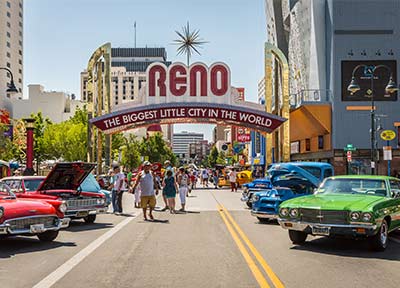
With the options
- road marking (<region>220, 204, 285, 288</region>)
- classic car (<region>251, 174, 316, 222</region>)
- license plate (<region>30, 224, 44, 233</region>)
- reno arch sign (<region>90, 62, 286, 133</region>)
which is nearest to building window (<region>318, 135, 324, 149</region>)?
reno arch sign (<region>90, 62, 286, 133</region>)

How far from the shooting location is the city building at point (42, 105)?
120m

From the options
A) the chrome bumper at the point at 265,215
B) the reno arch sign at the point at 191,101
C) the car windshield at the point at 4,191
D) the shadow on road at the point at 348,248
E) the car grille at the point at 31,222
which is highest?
the reno arch sign at the point at 191,101

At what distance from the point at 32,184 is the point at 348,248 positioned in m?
8.91

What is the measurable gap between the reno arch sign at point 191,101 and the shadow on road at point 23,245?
1828 centimetres

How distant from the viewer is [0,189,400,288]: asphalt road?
7766 mm

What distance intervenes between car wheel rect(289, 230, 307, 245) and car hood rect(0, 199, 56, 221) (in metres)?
5.14

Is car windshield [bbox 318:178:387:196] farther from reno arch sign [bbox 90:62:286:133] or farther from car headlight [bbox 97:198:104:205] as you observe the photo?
reno arch sign [bbox 90:62:286:133]

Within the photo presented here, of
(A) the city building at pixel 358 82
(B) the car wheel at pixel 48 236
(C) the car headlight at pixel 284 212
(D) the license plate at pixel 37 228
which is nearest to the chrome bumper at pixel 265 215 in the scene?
(C) the car headlight at pixel 284 212

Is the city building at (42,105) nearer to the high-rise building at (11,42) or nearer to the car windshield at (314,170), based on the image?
the high-rise building at (11,42)

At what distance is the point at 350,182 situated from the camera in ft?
38.8

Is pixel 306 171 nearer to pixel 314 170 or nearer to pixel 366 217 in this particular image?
pixel 314 170

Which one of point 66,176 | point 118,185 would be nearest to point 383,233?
point 66,176

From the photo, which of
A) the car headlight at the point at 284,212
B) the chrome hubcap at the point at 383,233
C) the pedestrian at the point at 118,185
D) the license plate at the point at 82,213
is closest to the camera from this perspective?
the chrome hubcap at the point at 383,233

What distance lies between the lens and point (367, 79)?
38688mm
